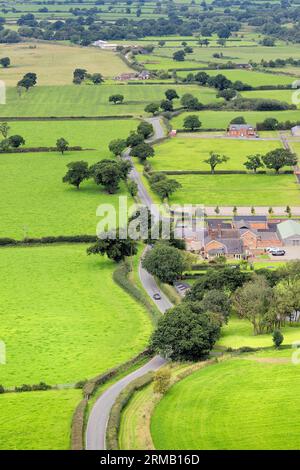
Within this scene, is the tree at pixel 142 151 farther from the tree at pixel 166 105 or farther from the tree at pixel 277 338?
the tree at pixel 277 338

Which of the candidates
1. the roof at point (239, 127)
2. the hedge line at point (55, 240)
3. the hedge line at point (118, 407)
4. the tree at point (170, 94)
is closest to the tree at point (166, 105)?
the tree at point (170, 94)

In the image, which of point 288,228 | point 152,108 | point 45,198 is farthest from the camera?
point 152,108

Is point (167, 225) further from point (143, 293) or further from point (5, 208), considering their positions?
point (5, 208)

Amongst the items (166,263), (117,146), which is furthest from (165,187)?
(166,263)

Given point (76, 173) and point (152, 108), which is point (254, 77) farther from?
point (76, 173)

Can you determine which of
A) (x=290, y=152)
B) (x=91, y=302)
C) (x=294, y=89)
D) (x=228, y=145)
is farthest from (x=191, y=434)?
(x=294, y=89)

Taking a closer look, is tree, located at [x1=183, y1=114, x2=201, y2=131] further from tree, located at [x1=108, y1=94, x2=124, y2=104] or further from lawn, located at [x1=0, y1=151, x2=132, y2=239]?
tree, located at [x1=108, y1=94, x2=124, y2=104]
